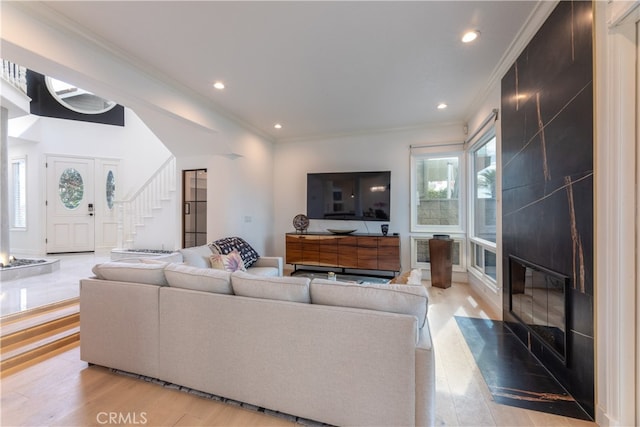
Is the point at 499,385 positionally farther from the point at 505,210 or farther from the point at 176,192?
the point at 176,192

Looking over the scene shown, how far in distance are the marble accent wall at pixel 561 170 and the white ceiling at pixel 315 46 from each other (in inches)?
17.1

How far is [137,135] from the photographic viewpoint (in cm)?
707

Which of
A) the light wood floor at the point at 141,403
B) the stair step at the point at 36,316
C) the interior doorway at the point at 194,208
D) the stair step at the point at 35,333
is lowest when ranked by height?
the light wood floor at the point at 141,403

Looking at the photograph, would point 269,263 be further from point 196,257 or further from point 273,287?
point 273,287

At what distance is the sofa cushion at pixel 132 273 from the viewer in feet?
6.53

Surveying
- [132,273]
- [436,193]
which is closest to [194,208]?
[132,273]

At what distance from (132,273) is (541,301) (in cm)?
327

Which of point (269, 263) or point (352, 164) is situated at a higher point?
point (352, 164)

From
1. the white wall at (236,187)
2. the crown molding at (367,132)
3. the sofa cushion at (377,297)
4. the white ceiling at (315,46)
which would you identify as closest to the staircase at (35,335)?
the white wall at (236,187)

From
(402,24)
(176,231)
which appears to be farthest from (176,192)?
(402,24)

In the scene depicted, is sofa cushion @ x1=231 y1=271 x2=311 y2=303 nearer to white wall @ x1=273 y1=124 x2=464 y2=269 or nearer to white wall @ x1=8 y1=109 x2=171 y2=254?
white wall @ x1=273 y1=124 x2=464 y2=269

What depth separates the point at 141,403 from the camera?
1.73 m

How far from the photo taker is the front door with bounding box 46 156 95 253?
20.4 ft

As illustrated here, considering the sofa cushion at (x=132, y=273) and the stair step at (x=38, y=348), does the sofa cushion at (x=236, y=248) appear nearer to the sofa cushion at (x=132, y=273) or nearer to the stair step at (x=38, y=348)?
the sofa cushion at (x=132, y=273)
